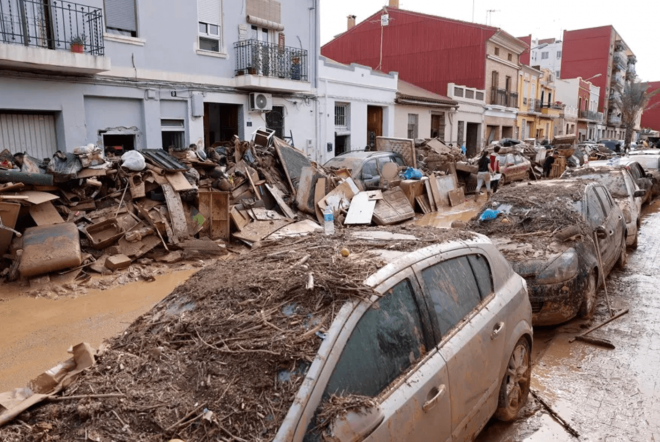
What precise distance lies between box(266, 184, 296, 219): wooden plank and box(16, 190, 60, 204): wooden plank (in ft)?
15.7

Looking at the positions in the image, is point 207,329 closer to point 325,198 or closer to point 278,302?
point 278,302

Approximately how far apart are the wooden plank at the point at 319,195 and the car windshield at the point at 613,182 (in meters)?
5.75

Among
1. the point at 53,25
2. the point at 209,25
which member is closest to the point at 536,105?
the point at 209,25

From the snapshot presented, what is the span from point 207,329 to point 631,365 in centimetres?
451

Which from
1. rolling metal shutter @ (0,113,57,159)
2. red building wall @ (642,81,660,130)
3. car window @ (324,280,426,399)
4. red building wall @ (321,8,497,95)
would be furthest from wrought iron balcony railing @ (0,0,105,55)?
red building wall @ (642,81,660,130)

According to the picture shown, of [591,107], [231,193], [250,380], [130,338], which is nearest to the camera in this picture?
[250,380]

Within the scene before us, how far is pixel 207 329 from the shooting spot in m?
2.79

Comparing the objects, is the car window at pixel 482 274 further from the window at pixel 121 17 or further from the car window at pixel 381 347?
the window at pixel 121 17

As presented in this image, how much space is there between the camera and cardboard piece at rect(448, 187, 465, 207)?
16.4 metres

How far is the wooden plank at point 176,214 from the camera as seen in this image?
9.40m

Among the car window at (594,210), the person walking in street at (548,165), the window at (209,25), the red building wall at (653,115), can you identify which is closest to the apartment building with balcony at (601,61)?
the red building wall at (653,115)

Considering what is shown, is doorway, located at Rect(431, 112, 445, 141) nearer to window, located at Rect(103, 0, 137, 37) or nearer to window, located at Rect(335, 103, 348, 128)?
→ window, located at Rect(335, 103, 348, 128)

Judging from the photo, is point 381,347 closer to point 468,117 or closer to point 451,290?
point 451,290

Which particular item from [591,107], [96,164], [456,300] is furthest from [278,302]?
[591,107]
